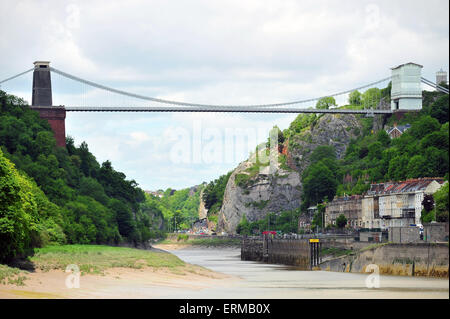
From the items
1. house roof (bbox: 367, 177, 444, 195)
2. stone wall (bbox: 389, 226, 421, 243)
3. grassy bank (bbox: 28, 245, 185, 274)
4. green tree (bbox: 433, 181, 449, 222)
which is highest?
house roof (bbox: 367, 177, 444, 195)

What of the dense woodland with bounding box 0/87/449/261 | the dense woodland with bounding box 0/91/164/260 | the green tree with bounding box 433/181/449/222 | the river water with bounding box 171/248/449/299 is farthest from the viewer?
the dense woodland with bounding box 0/91/164/260

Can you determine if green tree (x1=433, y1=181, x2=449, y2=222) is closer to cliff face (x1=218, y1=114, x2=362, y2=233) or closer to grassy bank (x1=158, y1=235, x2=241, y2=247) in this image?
grassy bank (x1=158, y1=235, x2=241, y2=247)

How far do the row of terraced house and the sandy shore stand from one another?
4080cm

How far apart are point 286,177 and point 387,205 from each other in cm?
7928

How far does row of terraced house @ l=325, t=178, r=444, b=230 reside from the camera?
87188 millimetres

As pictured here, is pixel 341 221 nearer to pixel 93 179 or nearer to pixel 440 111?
pixel 440 111

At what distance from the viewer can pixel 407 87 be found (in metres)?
140

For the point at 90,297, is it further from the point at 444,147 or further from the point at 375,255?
the point at 444,147

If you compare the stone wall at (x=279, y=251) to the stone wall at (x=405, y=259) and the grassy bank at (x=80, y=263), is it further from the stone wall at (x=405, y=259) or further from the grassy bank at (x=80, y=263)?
the grassy bank at (x=80, y=263)

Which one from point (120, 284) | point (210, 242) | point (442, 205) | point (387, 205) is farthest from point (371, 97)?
point (120, 284)

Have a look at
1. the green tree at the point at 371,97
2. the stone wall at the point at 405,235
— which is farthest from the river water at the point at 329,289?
the green tree at the point at 371,97

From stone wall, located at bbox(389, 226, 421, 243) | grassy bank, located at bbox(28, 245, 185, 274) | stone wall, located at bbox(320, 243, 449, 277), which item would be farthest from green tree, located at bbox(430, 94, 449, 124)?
grassy bank, located at bbox(28, 245, 185, 274)

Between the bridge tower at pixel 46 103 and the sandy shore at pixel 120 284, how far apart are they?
6332 centimetres
